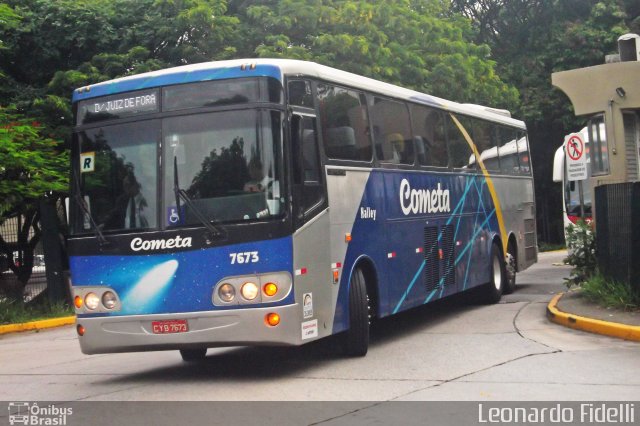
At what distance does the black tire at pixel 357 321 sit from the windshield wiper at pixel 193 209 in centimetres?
208

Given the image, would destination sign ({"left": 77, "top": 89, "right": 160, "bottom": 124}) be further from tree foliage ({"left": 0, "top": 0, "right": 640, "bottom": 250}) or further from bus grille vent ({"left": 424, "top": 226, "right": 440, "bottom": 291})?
tree foliage ({"left": 0, "top": 0, "right": 640, "bottom": 250})

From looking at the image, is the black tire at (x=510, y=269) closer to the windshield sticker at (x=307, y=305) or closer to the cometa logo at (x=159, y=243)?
the windshield sticker at (x=307, y=305)

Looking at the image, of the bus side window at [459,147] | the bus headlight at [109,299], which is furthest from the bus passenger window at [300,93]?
the bus side window at [459,147]

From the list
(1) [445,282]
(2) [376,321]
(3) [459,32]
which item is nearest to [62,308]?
(2) [376,321]

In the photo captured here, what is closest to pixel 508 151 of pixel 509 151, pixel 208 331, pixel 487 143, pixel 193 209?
pixel 509 151

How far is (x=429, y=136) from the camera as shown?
Result: 1409 cm

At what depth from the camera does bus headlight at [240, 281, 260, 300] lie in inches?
366

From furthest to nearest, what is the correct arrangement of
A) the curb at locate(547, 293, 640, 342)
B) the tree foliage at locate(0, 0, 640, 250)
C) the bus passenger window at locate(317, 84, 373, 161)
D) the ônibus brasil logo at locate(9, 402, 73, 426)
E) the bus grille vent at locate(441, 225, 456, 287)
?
the tree foliage at locate(0, 0, 640, 250)
the bus grille vent at locate(441, 225, 456, 287)
the curb at locate(547, 293, 640, 342)
the bus passenger window at locate(317, 84, 373, 161)
the ônibus brasil logo at locate(9, 402, 73, 426)

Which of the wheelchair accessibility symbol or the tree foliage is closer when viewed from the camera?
the wheelchair accessibility symbol

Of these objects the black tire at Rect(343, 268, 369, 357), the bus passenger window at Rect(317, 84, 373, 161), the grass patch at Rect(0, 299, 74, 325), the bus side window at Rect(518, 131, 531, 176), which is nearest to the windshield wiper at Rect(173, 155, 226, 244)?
the bus passenger window at Rect(317, 84, 373, 161)

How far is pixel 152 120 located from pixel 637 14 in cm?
2997

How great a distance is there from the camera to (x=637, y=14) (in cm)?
3556

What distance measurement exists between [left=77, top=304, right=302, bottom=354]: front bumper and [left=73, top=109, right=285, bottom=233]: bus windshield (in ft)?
3.11

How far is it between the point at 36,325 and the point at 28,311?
1.50 meters
